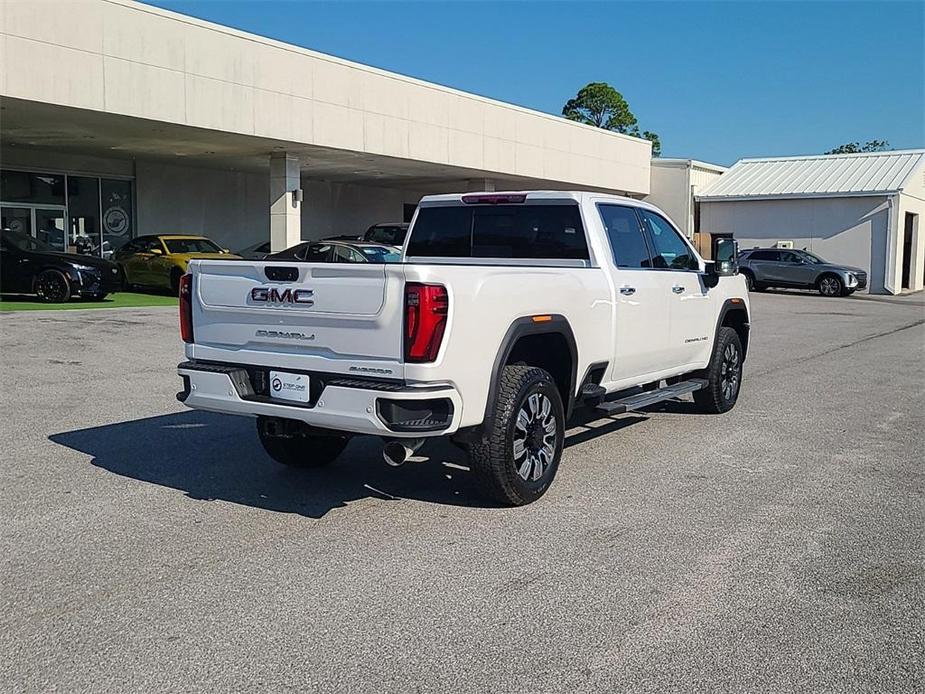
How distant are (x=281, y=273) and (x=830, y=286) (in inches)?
1261

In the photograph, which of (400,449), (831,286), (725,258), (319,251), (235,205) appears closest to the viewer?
(400,449)

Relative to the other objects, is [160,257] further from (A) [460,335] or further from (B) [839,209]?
(B) [839,209]

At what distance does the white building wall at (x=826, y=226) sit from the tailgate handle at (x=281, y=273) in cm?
3719

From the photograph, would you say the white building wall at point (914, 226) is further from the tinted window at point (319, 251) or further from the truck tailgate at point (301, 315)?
the truck tailgate at point (301, 315)

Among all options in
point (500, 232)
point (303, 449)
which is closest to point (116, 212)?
point (500, 232)

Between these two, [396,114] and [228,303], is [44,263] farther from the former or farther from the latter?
[228,303]

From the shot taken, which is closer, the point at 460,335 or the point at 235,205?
the point at 460,335

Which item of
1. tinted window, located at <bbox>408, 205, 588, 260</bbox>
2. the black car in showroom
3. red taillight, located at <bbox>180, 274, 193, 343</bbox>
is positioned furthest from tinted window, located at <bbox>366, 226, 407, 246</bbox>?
red taillight, located at <bbox>180, 274, 193, 343</bbox>

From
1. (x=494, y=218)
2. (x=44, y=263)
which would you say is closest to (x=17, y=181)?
(x=44, y=263)

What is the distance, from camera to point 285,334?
18.5ft

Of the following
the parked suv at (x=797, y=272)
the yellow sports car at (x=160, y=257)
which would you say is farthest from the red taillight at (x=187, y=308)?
the parked suv at (x=797, y=272)

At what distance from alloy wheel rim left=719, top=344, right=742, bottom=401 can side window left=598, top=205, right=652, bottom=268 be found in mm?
2011

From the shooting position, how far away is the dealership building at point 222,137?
62.2ft

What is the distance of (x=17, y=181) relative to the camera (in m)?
26.0
